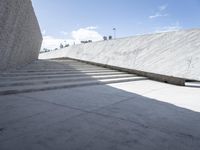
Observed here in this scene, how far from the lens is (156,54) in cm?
790

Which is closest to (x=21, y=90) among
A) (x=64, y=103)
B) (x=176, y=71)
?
(x=64, y=103)

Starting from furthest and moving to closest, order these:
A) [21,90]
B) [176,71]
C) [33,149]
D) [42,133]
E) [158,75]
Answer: [158,75] < [176,71] < [21,90] < [42,133] < [33,149]

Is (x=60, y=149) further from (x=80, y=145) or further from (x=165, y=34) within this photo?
(x=165, y=34)

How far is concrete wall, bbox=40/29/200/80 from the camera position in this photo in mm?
6605

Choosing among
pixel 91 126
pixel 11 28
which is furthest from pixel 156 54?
pixel 91 126

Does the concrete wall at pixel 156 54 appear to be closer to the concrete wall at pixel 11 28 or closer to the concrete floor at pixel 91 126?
the concrete floor at pixel 91 126

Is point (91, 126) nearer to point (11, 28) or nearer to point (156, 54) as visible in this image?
point (11, 28)

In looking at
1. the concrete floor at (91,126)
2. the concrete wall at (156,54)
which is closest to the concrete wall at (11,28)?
the concrete floor at (91,126)

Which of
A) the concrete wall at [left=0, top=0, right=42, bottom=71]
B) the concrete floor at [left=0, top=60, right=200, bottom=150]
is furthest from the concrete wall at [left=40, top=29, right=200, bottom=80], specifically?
the concrete wall at [left=0, top=0, right=42, bottom=71]

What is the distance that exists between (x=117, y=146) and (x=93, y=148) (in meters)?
0.25

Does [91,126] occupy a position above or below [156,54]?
below

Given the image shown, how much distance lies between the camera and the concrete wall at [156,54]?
260 inches

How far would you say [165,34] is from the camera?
8.21 meters

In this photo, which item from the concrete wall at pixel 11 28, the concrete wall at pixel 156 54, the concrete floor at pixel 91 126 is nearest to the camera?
the concrete floor at pixel 91 126
